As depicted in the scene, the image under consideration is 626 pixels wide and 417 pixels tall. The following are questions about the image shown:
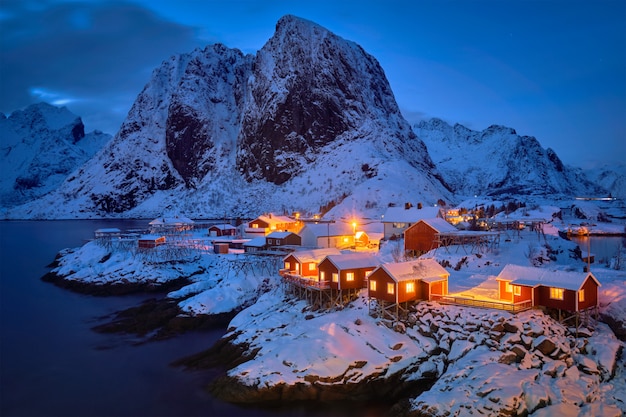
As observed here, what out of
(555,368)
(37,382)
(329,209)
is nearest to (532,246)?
(555,368)

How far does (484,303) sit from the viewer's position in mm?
28766

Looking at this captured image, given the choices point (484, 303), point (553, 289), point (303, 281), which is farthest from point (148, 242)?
point (553, 289)

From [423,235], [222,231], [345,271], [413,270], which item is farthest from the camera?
[222,231]

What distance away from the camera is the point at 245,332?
33.6m

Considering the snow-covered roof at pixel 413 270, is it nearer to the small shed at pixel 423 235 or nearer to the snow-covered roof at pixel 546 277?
the snow-covered roof at pixel 546 277

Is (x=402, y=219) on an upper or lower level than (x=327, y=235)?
upper

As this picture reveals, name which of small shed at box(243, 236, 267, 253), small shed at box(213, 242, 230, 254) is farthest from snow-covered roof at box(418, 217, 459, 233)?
small shed at box(213, 242, 230, 254)

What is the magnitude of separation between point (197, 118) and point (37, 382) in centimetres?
17315

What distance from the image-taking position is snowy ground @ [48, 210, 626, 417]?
70.9 feet

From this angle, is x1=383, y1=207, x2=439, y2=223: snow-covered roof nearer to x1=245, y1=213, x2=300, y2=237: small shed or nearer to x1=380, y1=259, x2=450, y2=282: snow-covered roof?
x1=245, y1=213, x2=300, y2=237: small shed

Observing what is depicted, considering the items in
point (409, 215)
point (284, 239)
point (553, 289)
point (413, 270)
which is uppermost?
point (409, 215)

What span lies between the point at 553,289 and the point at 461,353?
24.8 ft

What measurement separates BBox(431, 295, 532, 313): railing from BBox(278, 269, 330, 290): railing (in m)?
9.52

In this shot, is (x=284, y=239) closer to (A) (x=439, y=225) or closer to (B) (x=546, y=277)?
(A) (x=439, y=225)
